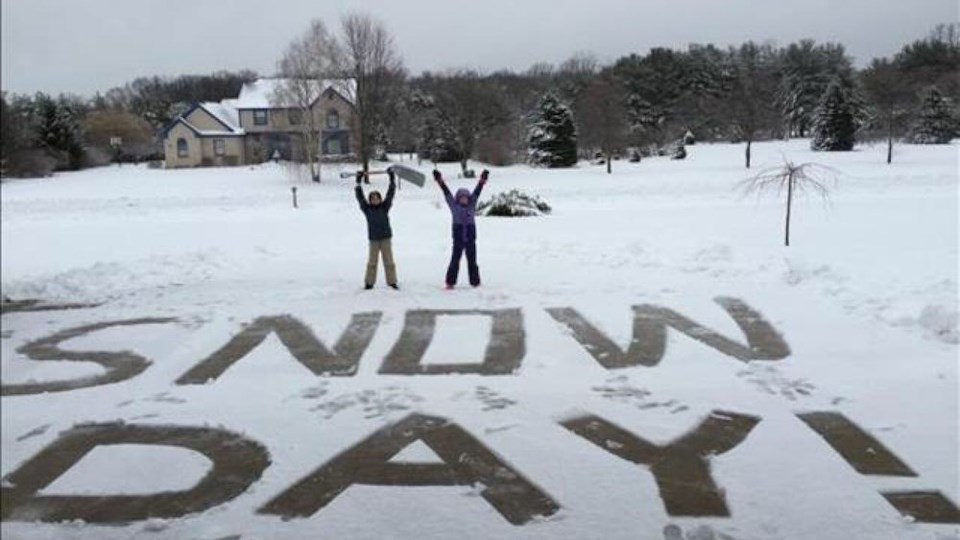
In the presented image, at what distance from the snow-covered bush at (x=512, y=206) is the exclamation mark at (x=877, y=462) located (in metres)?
14.3

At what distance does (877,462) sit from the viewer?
4629mm

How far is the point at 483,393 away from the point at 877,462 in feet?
8.35

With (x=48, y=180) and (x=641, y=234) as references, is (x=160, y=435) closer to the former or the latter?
(x=48, y=180)

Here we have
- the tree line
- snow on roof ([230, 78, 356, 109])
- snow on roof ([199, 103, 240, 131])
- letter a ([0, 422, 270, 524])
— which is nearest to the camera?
the tree line

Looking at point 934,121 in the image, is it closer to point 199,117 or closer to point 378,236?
point 378,236

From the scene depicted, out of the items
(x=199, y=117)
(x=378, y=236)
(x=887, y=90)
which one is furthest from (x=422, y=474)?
(x=199, y=117)

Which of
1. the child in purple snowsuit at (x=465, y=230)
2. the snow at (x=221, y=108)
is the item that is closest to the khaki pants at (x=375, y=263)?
the child in purple snowsuit at (x=465, y=230)

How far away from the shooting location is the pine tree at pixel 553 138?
43.2m

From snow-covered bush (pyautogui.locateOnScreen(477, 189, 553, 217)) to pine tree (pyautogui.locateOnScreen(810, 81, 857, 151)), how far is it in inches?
259

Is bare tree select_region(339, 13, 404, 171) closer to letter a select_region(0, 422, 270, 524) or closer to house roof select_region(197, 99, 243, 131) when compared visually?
house roof select_region(197, 99, 243, 131)

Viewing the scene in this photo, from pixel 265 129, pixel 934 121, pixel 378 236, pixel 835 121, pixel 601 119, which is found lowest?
→ pixel 378 236

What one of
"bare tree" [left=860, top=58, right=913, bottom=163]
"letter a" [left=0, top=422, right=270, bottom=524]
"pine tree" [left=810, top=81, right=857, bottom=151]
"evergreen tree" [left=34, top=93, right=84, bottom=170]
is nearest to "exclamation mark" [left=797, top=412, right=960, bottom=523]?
"letter a" [left=0, top=422, right=270, bottom=524]

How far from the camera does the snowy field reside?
383 centimetres

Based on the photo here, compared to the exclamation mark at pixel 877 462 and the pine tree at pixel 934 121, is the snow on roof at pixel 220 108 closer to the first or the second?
the exclamation mark at pixel 877 462
